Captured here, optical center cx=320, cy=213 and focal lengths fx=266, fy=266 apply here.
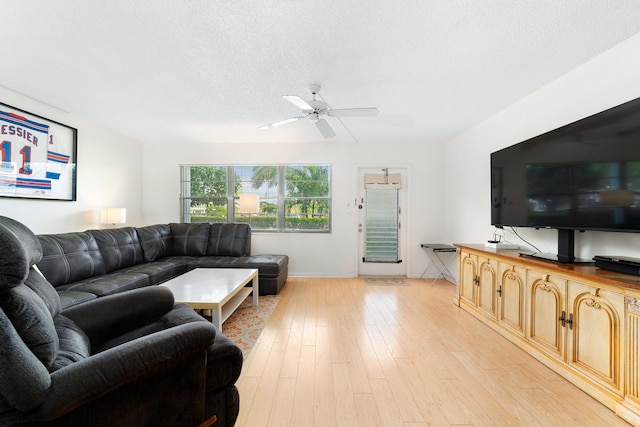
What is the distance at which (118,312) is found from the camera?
1503 mm

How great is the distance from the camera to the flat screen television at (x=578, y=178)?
169 centimetres

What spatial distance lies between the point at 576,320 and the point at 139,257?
461cm

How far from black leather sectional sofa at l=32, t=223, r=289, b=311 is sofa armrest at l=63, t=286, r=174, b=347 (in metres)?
0.45

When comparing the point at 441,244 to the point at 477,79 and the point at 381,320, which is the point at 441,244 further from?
the point at 477,79

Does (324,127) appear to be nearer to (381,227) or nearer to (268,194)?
(268,194)

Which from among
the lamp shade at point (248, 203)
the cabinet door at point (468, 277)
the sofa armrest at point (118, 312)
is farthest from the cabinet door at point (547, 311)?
the lamp shade at point (248, 203)

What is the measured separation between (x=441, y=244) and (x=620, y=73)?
9.98ft

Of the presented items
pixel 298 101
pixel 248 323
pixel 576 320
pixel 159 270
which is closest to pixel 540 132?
pixel 576 320

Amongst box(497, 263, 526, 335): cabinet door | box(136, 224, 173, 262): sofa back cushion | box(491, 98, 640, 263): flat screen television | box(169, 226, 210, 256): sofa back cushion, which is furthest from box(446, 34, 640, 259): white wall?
box(136, 224, 173, 262): sofa back cushion

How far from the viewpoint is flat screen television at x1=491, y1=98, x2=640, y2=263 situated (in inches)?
66.7

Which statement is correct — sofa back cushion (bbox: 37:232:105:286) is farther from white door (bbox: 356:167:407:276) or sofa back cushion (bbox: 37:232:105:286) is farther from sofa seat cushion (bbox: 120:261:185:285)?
white door (bbox: 356:167:407:276)

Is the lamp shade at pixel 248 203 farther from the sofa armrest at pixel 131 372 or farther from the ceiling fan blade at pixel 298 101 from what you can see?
the sofa armrest at pixel 131 372

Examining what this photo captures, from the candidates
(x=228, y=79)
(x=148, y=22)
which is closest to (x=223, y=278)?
(x=228, y=79)

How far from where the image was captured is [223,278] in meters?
2.91
